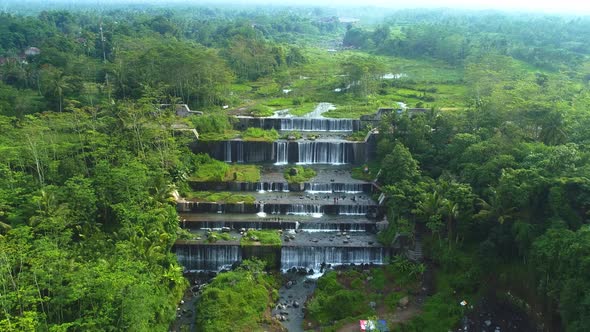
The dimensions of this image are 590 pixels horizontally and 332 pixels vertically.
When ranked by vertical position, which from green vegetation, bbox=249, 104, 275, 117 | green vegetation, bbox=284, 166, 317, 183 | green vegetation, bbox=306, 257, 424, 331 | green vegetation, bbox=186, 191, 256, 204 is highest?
green vegetation, bbox=249, 104, 275, 117

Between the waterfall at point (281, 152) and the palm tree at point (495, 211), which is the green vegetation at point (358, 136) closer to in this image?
the waterfall at point (281, 152)

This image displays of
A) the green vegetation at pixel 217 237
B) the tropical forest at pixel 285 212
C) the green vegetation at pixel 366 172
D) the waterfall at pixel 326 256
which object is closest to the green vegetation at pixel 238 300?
the tropical forest at pixel 285 212

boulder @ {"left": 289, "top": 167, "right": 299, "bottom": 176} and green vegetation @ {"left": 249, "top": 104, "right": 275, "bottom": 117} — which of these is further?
green vegetation @ {"left": 249, "top": 104, "right": 275, "bottom": 117}

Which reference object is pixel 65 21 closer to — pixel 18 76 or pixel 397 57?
pixel 18 76

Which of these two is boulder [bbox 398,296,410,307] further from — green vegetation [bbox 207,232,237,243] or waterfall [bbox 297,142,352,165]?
waterfall [bbox 297,142,352,165]

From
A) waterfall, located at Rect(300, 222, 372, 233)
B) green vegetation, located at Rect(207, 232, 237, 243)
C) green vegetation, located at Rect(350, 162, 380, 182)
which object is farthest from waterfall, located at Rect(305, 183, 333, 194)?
green vegetation, located at Rect(207, 232, 237, 243)

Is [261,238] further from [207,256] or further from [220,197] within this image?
[220,197]
